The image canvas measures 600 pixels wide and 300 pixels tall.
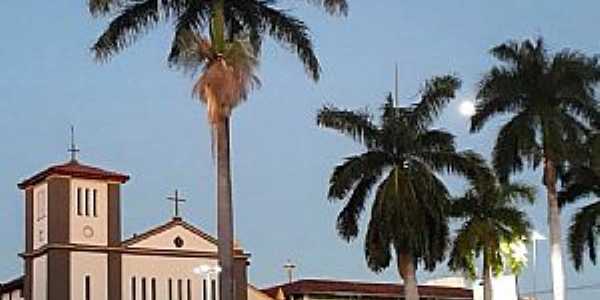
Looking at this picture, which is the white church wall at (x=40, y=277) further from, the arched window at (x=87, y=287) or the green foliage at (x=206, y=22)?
the green foliage at (x=206, y=22)

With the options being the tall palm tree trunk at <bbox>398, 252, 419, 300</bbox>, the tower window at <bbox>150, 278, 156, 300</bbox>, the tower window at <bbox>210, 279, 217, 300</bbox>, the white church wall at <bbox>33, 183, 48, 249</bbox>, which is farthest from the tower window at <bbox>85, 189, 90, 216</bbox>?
the tall palm tree trunk at <bbox>398, 252, 419, 300</bbox>

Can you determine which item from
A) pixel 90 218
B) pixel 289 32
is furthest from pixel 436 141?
pixel 90 218

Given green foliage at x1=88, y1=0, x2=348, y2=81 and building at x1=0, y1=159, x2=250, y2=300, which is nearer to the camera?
green foliage at x1=88, y1=0, x2=348, y2=81

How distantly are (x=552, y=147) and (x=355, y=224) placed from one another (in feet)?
25.8

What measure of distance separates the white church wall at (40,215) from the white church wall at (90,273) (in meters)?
1.95

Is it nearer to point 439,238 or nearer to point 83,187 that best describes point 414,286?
point 439,238

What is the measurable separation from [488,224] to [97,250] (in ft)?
72.1

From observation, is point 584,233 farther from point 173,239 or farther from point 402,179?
point 173,239

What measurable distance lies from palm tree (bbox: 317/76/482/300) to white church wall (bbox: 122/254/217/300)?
2260 centimetres

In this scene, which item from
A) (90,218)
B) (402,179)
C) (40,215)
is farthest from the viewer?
(40,215)

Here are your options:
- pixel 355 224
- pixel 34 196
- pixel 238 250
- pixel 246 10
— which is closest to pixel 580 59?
pixel 355 224

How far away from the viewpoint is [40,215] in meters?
67.6

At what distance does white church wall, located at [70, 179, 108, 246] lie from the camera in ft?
220

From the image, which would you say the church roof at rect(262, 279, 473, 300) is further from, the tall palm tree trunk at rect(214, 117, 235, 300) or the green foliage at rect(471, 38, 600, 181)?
the tall palm tree trunk at rect(214, 117, 235, 300)
